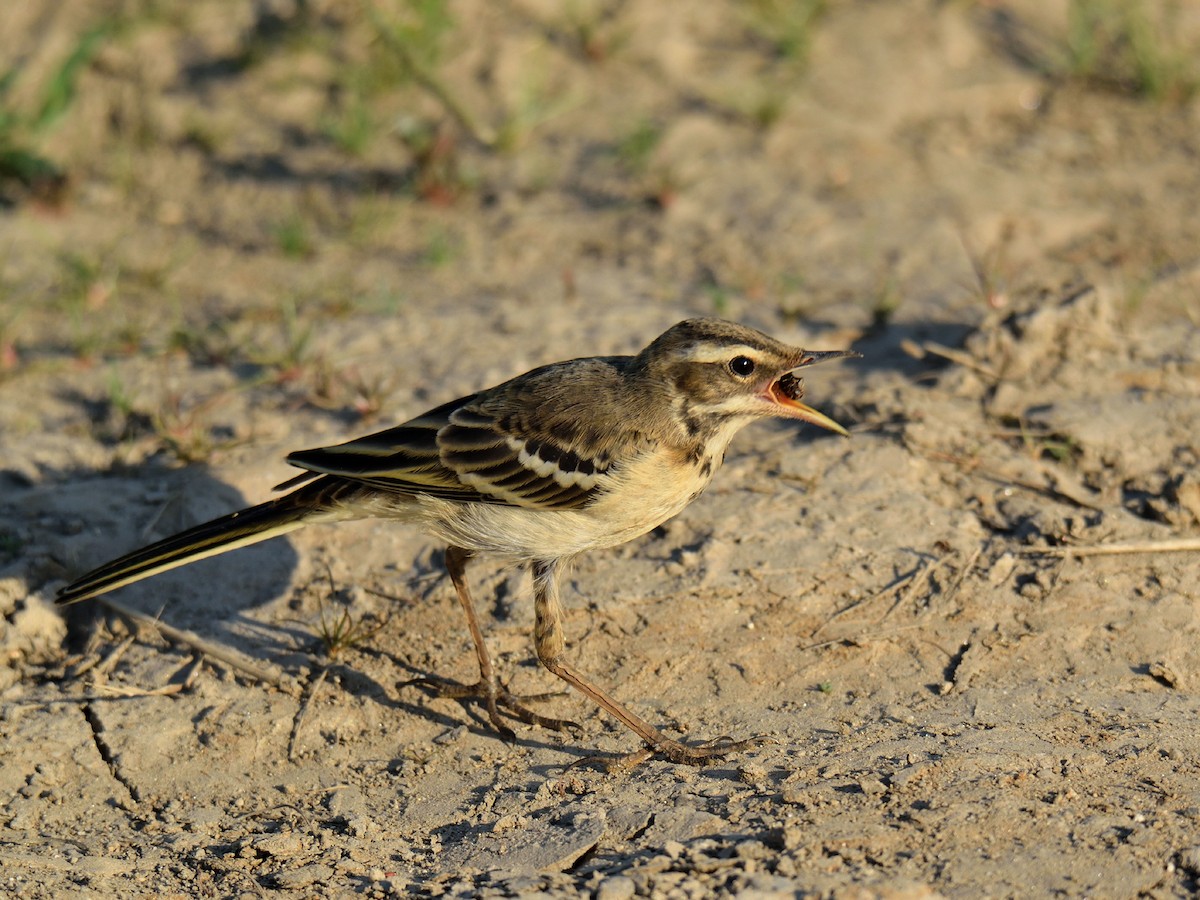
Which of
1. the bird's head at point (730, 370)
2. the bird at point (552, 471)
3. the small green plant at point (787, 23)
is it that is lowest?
the bird at point (552, 471)

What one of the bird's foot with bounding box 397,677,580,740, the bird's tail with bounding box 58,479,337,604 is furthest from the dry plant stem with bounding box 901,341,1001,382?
the bird's tail with bounding box 58,479,337,604

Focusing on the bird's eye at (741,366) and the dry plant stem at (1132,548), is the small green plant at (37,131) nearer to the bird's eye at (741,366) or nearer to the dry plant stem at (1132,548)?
the bird's eye at (741,366)

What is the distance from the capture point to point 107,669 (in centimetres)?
615

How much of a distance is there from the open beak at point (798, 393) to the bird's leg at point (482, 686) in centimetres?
152

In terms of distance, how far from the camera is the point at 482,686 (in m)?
5.96

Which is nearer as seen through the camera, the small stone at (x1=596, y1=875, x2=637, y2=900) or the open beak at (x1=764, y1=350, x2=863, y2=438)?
the small stone at (x1=596, y1=875, x2=637, y2=900)

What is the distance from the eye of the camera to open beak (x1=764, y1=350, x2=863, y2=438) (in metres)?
5.55

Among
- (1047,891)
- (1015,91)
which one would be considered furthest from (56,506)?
(1015,91)

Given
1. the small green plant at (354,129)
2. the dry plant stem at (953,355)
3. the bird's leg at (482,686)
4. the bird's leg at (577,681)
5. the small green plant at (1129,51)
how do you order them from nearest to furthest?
Answer: the bird's leg at (577,681) → the bird's leg at (482,686) → the dry plant stem at (953,355) → the small green plant at (354,129) → the small green plant at (1129,51)

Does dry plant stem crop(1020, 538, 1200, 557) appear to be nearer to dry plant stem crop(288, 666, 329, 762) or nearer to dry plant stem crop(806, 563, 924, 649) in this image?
dry plant stem crop(806, 563, 924, 649)

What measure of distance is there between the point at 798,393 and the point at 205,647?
2862 millimetres

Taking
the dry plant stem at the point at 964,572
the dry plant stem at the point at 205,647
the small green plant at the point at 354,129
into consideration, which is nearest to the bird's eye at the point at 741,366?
the dry plant stem at the point at 964,572

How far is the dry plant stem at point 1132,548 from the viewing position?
6.09 metres

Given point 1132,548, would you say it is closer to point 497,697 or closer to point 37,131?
point 497,697
